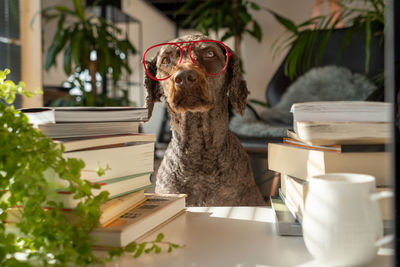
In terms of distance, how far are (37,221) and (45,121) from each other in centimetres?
19

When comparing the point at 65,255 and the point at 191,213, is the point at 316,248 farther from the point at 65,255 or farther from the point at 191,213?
the point at 191,213

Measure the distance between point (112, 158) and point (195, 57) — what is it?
86 centimetres

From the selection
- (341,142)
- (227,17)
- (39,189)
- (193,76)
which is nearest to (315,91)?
(227,17)

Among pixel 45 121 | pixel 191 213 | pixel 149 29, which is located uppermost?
pixel 149 29

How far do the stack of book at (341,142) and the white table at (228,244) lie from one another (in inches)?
2.9

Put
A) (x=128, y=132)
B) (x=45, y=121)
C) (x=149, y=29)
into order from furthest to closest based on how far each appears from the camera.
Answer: (x=149, y=29) → (x=128, y=132) → (x=45, y=121)

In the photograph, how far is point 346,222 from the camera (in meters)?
0.48

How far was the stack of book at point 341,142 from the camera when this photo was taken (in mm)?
591

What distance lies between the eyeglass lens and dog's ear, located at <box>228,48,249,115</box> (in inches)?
3.1

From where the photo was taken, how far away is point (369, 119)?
1.95 feet

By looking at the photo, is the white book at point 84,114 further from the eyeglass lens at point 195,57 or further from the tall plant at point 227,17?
the tall plant at point 227,17

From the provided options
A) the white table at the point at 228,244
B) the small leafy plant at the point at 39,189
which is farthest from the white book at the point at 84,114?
the white table at the point at 228,244

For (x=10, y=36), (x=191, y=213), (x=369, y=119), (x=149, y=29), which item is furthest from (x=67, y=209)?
(x=149, y=29)

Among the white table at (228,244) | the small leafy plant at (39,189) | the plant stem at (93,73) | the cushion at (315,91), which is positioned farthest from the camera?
the plant stem at (93,73)
